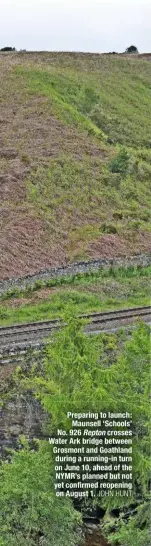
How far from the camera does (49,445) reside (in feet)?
68.9

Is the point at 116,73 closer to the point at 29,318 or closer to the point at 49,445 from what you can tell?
the point at 29,318

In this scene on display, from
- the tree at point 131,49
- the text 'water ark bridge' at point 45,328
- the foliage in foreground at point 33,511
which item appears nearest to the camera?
the foliage in foreground at point 33,511

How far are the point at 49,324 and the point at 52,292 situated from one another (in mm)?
5610

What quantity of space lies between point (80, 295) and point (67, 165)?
82.4ft

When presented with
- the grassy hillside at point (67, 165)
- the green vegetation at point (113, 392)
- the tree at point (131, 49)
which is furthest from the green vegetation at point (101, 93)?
the green vegetation at point (113, 392)

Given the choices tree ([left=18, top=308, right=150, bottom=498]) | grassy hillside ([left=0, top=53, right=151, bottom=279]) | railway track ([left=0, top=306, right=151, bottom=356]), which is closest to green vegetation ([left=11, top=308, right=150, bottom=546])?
tree ([left=18, top=308, right=150, bottom=498])

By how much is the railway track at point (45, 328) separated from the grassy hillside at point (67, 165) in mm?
9573

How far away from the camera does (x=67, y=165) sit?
6612 cm

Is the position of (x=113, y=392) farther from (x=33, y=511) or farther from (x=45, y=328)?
(x=45, y=328)

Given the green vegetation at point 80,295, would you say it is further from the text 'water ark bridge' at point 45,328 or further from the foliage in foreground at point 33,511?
the foliage in foreground at point 33,511

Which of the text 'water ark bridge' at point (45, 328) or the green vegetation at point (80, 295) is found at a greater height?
the green vegetation at point (80, 295)

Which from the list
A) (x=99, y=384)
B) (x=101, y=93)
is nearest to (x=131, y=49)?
(x=101, y=93)

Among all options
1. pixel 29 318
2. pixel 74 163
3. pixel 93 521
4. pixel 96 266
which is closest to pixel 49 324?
pixel 29 318

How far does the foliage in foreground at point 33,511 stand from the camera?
18.4 meters
